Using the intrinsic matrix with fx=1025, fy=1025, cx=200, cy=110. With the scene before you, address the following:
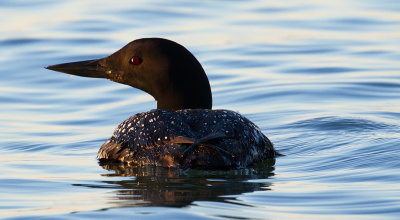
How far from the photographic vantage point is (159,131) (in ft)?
21.6

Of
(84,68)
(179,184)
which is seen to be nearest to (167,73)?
(84,68)

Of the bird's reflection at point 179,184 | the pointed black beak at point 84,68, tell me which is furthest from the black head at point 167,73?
the bird's reflection at point 179,184

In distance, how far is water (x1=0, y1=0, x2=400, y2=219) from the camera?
5738 millimetres

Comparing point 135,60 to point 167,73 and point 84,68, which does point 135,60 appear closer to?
point 167,73

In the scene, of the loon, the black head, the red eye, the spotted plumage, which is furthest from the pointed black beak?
the spotted plumage

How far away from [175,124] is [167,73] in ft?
2.51

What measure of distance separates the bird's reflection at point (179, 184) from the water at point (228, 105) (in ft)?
0.04

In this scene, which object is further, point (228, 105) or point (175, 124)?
point (228, 105)

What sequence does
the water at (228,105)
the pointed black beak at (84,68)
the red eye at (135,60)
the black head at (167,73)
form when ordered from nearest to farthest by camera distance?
the water at (228,105) < the black head at (167,73) < the red eye at (135,60) < the pointed black beak at (84,68)

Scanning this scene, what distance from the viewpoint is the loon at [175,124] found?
6.39 meters

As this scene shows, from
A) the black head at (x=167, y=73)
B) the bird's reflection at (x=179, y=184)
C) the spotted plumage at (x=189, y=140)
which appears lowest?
the bird's reflection at (x=179, y=184)

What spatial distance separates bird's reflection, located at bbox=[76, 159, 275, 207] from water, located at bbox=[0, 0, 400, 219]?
0.5 inches

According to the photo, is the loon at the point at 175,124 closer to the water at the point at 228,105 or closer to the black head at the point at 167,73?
the black head at the point at 167,73

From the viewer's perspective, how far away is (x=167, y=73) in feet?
23.6
